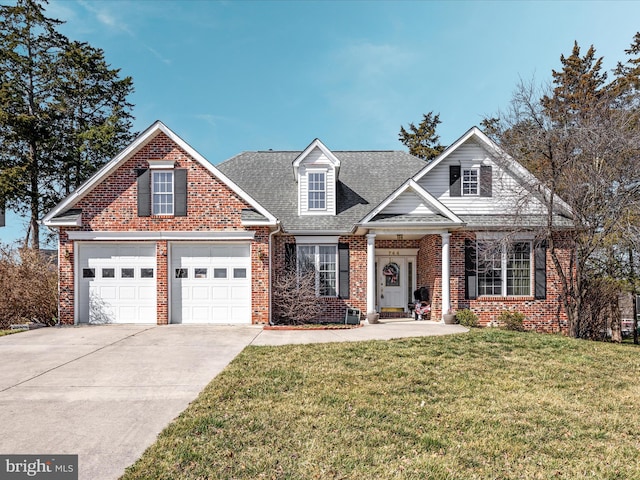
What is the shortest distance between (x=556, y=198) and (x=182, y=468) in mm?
14333

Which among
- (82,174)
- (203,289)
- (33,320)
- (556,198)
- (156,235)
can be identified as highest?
(82,174)

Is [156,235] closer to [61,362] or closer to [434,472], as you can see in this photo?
[61,362]

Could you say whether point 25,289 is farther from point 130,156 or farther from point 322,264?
point 322,264

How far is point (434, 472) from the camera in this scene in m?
3.79

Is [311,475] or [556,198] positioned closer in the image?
[311,475]

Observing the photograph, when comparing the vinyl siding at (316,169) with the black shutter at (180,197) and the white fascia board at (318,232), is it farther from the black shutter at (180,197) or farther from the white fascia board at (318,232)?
the black shutter at (180,197)

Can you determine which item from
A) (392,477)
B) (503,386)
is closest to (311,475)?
(392,477)

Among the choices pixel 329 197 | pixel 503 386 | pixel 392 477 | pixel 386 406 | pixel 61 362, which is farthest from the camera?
pixel 329 197

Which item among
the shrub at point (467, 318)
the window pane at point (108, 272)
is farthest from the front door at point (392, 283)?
the window pane at point (108, 272)

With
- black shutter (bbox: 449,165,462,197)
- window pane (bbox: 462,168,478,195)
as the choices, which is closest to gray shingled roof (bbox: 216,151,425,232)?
black shutter (bbox: 449,165,462,197)

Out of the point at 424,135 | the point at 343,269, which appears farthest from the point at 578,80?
the point at 343,269

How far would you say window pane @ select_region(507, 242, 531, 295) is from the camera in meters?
14.3

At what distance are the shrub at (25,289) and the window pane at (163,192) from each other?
15.1 feet

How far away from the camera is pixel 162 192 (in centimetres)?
1322
